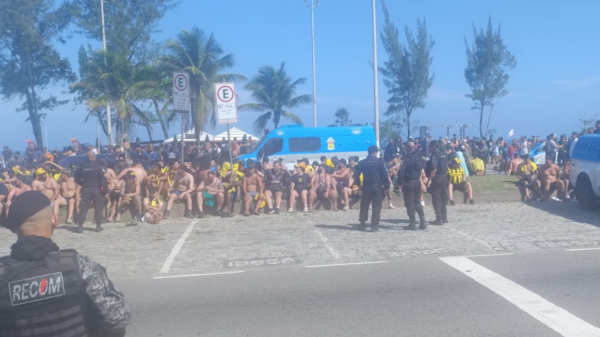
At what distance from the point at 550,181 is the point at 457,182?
107 inches

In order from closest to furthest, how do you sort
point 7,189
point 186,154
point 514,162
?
point 7,189 → point 514,162 → point 186,154

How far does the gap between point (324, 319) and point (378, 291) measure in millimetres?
1285

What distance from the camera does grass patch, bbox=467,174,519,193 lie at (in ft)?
53.4

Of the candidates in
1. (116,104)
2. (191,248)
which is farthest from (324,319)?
(116,104)

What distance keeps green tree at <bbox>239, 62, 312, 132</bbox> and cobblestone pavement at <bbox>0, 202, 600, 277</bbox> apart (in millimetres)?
25146

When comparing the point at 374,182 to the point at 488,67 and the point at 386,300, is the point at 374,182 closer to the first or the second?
the point at 386,300

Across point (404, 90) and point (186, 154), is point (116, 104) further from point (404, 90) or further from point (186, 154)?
point (404, 90)

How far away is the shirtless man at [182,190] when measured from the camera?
1452 cm

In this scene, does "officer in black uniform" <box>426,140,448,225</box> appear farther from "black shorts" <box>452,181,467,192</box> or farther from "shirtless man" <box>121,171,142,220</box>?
"shirtless man" <box>121,171,142,220</box>

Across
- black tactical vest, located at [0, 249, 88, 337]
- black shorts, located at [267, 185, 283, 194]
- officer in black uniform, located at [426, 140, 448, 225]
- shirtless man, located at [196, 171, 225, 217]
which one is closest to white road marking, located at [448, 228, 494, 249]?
officer in black uniform, located at [426, 140, 448, 225]

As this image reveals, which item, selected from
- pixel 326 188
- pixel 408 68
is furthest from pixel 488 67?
pixel 326 188

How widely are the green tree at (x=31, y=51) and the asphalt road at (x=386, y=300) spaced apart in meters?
34.1

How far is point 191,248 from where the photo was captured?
35.2ft

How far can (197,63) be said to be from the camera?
29031 mm
